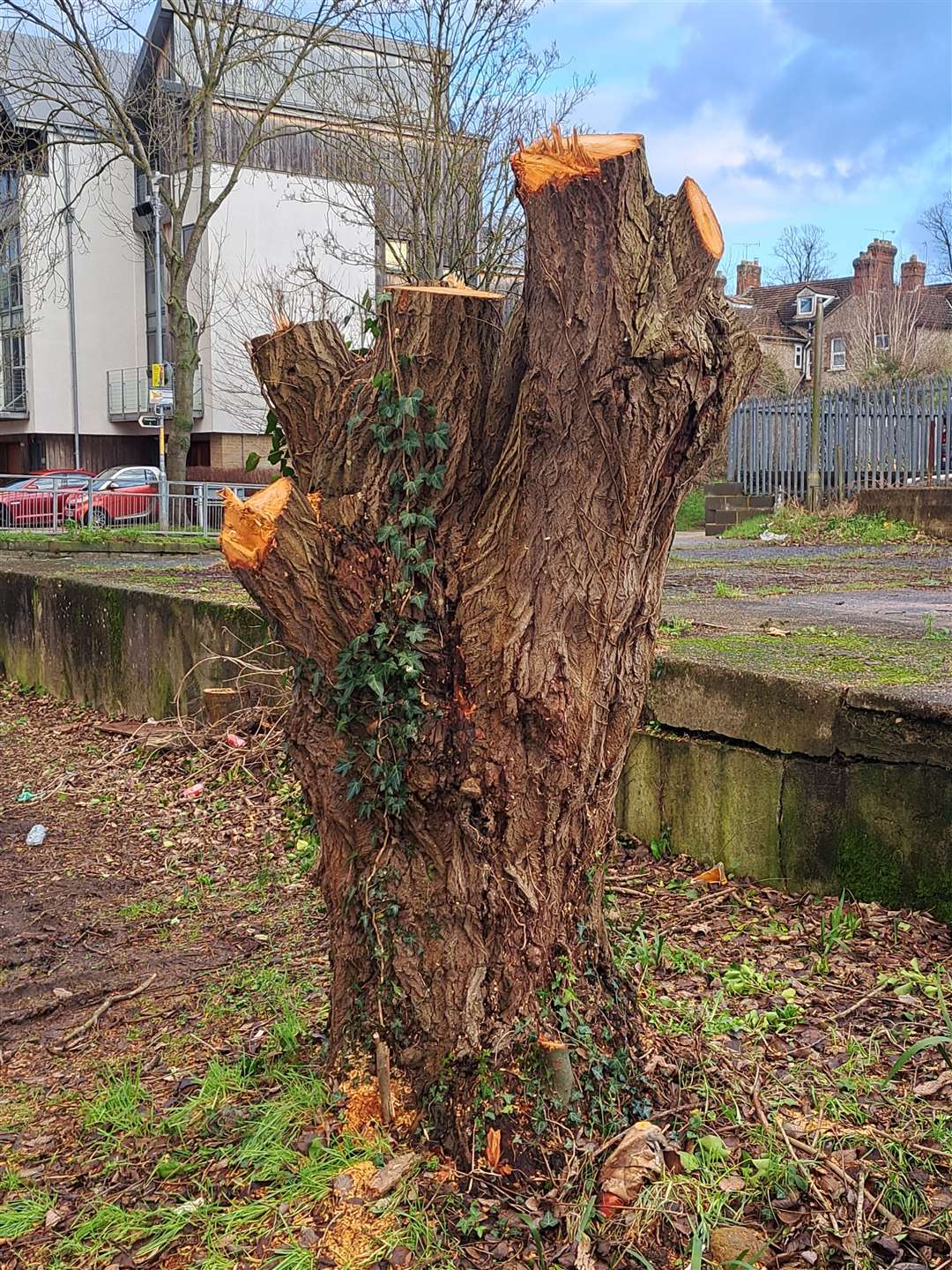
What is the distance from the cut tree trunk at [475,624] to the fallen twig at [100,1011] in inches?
52.2

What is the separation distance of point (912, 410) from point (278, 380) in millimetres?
16667

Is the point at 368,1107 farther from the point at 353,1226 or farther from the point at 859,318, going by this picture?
the point at 859,318

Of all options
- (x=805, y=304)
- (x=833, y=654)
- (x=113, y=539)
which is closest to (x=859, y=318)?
(x=805, y=304)

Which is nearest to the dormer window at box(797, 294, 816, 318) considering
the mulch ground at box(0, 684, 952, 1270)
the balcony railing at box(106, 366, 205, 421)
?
the balcony railing at box(106, 366, 205, 421)

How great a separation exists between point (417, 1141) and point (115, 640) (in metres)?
6.16

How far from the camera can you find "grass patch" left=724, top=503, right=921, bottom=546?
1461 cm

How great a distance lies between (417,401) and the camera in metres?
2.58

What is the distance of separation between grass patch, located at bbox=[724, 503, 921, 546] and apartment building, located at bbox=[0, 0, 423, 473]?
15848mm

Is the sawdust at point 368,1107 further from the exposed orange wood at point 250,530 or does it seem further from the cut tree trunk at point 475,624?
the exposed orange wood at point 250,530

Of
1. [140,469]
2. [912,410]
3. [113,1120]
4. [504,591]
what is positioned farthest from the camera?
[140,469]

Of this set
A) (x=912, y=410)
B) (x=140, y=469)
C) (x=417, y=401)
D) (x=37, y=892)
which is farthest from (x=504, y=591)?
(x=140, y=469)

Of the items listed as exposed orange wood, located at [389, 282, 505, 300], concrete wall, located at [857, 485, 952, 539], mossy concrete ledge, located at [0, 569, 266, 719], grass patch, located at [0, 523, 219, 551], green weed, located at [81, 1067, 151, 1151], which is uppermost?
exposed orange wood, located at [389, 282, 505, 300]

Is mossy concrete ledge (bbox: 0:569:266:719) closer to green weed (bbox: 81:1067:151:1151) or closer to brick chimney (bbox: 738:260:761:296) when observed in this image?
green weed (bbox: 81:1067:151:1151)

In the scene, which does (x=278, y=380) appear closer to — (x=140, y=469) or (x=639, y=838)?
(x=639, y=838)
